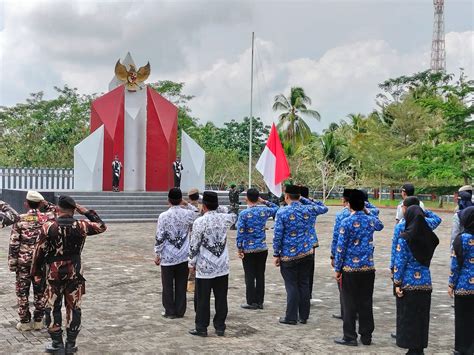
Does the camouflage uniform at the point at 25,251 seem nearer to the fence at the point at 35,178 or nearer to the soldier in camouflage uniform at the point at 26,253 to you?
the soldier in camouflage uniform at the point at 26,253

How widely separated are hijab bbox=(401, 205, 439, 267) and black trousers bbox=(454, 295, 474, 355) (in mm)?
546

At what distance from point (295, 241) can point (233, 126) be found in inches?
1755

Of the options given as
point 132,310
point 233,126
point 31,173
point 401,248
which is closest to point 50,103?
point 31,173

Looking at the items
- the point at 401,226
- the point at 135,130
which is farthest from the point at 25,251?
the point at 135,130

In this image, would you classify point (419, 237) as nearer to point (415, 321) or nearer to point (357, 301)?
point (415, 321)

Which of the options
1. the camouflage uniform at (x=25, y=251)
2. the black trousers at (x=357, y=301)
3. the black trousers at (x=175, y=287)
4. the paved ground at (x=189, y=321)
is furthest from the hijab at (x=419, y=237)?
the camouflage uniform at (x=25, y=251)

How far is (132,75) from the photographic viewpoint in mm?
20703

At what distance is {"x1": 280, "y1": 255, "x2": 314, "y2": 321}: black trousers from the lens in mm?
5785

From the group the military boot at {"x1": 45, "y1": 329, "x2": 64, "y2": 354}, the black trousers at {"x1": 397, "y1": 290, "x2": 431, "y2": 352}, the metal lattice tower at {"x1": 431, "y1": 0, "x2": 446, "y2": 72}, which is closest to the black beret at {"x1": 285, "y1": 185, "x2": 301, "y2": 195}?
the black trousers at {"x1": 397, "y1": 290, "x2": 431, "y2": 352}

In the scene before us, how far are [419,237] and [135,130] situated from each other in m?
17.4

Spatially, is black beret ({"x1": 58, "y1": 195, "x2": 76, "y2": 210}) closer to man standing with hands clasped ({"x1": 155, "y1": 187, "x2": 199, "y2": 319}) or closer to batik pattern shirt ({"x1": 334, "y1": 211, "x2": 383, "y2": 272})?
man standing with hands clasped ({"x1": 155, "y1": 187, "x2": 199, "y2": 319})

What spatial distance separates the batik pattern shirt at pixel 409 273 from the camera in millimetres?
4598

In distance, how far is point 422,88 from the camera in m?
41.0

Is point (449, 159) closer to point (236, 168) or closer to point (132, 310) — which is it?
point (236, 168)
